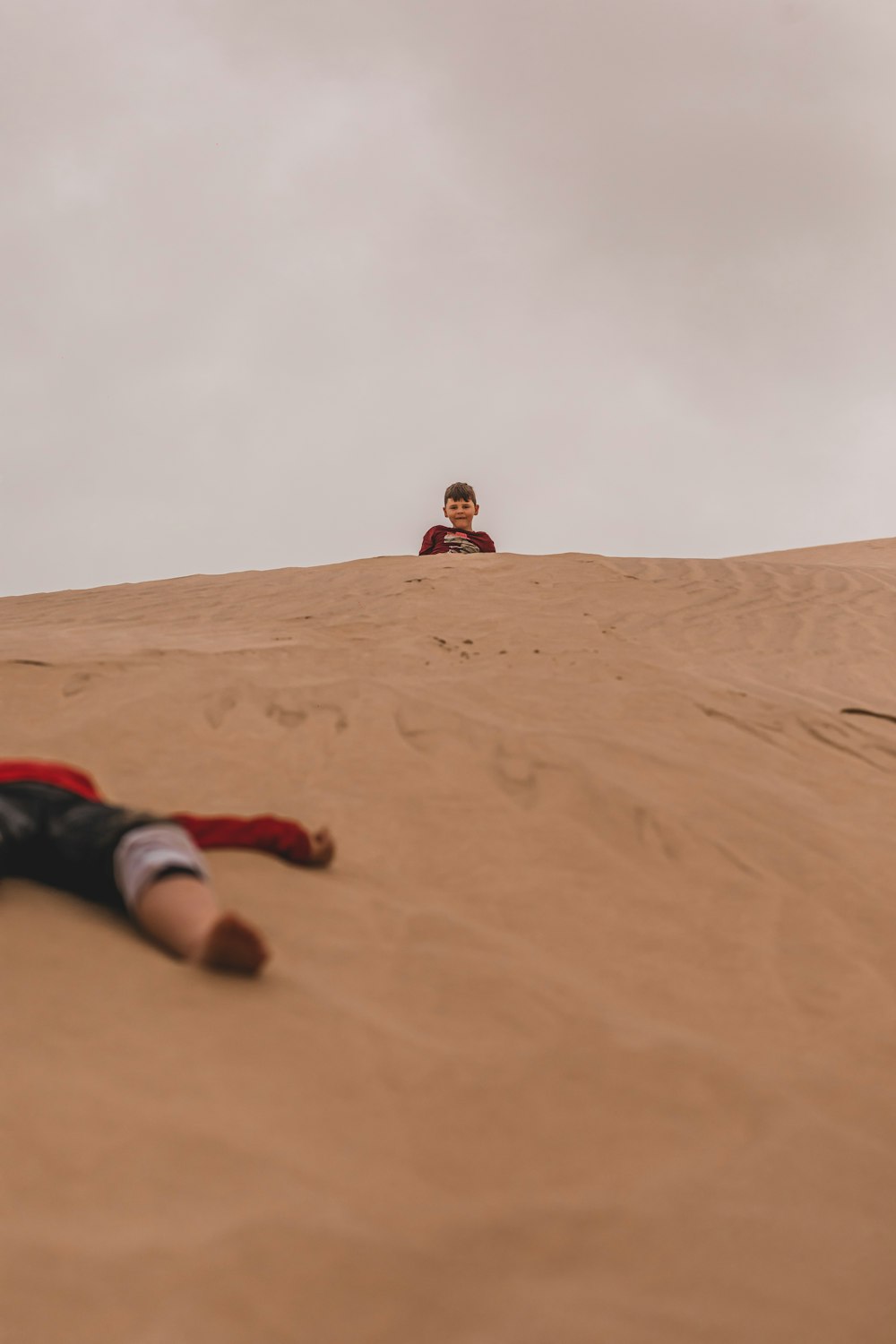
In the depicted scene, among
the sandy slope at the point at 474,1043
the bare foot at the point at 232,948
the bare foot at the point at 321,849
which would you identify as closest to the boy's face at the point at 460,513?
the sandy slope at the point at 474,1043

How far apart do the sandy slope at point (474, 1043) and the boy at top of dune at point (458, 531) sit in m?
4.98

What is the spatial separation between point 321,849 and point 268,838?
0.14 meters

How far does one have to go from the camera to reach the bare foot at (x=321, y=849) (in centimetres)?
272

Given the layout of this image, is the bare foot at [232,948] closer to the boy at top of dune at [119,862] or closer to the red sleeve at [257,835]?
the boy at top of dune at [119,862]

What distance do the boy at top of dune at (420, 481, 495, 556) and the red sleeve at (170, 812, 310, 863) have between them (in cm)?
659

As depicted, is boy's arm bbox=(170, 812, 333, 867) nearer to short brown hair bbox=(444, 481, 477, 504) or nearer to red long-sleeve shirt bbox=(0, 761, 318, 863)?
red long-sleeve shirt bbox=(0, 761, 318, 863)

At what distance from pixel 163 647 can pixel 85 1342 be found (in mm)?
4308

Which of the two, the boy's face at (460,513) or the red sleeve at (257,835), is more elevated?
the boy's face at (460,513)

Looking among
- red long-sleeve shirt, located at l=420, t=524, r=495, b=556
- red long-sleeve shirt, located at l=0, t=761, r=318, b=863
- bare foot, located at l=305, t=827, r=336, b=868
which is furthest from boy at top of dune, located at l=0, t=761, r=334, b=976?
red long-sleeve shirt, located at l=420, t=524, r=495, b=556

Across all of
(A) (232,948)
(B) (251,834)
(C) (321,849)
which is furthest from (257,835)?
(A) (232,948)

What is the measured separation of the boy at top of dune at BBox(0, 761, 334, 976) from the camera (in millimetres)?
2016

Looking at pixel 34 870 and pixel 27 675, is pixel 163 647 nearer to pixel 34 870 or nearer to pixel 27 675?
pixel 27 675

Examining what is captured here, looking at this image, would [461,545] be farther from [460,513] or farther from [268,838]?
[268,838]

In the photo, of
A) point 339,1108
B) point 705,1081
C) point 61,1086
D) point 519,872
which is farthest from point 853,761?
point 61,1086
